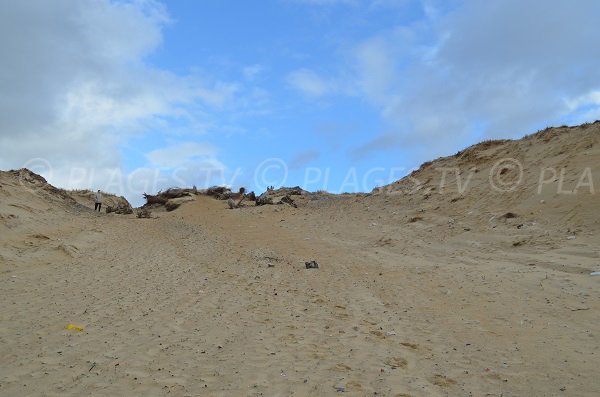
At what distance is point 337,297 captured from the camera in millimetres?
7738

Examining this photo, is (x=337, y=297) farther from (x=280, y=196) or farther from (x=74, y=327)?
(x=280, y=196)

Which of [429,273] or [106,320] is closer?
[106,320]

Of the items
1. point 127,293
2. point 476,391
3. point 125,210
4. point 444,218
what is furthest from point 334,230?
point 125,210

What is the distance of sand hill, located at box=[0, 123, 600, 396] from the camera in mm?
4465

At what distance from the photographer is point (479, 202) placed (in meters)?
14.3

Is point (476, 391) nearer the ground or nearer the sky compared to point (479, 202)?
nearer the ground

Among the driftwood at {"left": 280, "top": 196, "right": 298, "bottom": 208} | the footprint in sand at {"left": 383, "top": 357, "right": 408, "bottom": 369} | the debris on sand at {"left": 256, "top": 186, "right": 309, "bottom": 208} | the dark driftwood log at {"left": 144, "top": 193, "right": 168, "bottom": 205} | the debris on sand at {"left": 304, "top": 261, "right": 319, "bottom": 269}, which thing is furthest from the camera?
the dark driftwood log at {"left": 144, "top": 193, "right": 168, "bottom": 205}

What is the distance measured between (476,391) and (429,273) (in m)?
5.13

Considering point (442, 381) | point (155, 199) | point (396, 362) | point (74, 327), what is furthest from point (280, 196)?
point (442, 381)

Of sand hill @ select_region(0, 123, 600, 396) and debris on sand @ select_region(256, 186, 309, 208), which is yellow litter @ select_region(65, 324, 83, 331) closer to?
sand hill @ select_region(0, 123, 600, 396)

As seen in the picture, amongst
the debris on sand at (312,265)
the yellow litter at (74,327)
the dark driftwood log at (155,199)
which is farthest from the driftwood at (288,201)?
the yellow litter at (74,327)

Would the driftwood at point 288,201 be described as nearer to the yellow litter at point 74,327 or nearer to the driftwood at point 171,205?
the driftwood at point 171,205

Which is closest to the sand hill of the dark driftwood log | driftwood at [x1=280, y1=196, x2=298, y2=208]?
driftwood at [x1=280, y1=196, x2=298, y2=208]

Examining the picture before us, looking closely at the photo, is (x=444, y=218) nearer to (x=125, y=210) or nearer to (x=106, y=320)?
(x=106, y=320)
